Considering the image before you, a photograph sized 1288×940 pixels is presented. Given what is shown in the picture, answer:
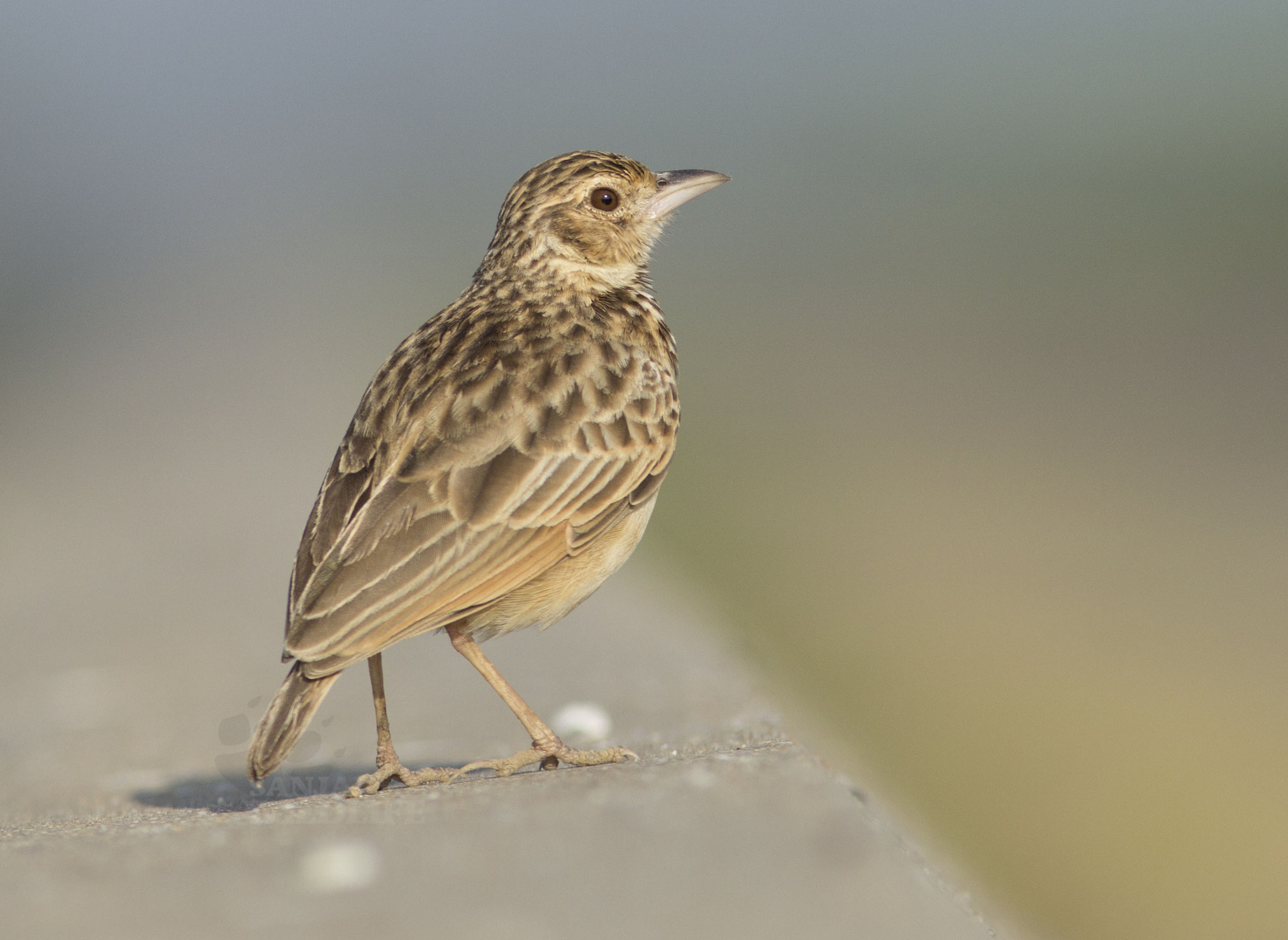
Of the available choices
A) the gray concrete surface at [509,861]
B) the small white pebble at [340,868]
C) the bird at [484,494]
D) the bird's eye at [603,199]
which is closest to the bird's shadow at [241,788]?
the gray concrete surface at [509,861]

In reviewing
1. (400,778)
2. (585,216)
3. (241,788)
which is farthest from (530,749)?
(585,216)

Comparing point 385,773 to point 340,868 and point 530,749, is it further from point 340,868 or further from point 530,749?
point 340,868

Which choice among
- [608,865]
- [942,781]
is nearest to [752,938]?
[608,865]

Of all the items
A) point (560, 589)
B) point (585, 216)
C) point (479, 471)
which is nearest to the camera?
point (479, 471)

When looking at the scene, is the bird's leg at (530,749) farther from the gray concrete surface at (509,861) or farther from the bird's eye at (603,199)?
the bird's eye at (603,199)

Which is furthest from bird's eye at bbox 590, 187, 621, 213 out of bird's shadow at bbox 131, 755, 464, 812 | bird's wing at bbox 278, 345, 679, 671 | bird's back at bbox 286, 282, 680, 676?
bird's shadow at bbox 131, 755, 464, 812

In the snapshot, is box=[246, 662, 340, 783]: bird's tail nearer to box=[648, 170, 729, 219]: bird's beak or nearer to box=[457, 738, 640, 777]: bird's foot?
box=[457, 738, 640, 777]: bird's foot

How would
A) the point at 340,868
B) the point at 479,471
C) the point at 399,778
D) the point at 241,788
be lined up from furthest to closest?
the point at 241,788, the point at 479,471, the point at 399,778, the point at 340,868
